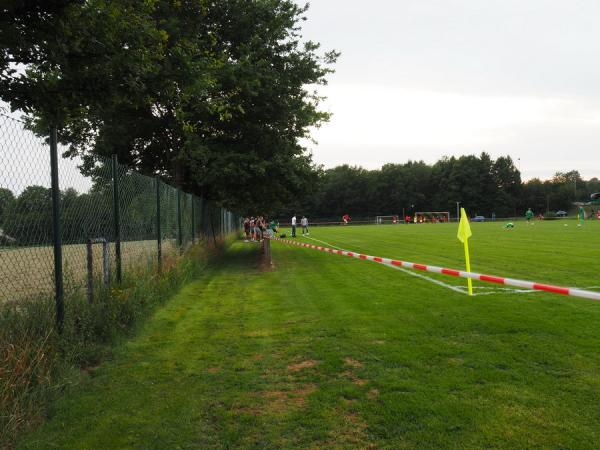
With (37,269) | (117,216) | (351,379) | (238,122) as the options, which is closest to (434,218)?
(238,122)

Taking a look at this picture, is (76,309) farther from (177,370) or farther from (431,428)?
(431,428)

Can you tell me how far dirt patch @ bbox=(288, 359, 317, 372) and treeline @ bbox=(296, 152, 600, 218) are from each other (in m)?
104

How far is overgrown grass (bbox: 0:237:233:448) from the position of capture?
3.72 meters

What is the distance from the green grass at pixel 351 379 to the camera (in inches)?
142

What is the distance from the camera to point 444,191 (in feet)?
386

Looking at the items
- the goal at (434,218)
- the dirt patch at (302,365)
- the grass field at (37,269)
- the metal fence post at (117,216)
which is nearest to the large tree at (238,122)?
the metal fence post at (117,216)

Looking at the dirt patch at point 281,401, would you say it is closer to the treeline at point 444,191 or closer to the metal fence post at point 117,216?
the metal fence post at point 117,216

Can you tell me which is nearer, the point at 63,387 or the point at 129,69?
the point at 129,69

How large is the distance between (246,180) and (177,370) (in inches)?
431

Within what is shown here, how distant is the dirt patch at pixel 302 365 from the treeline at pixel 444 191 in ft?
341

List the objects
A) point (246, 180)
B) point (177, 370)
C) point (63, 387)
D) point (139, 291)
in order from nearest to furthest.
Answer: point (63, 387), point (177, 370), point (139, 291), point (246, 180)

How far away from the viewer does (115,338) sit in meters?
6.12

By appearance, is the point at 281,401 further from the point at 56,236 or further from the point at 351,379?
the point at 56,236

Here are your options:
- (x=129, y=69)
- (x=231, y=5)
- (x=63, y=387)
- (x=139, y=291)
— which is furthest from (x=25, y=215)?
(x=231, y=5)
